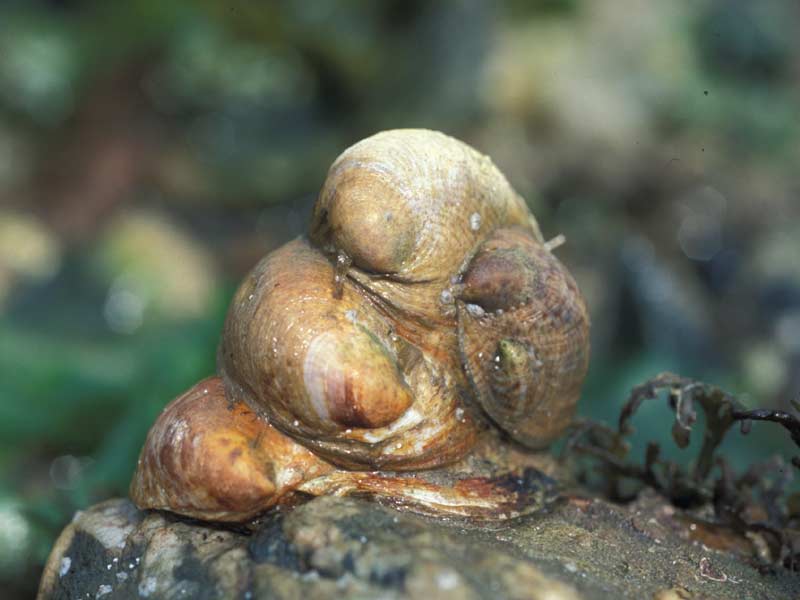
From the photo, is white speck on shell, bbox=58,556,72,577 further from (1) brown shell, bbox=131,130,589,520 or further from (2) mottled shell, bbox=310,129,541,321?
(2) mottled shell, bbox=310,129,541,321

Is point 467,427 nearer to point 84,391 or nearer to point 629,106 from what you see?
point 84,391

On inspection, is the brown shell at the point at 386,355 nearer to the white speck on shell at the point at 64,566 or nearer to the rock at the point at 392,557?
the rock at the point at 392,557

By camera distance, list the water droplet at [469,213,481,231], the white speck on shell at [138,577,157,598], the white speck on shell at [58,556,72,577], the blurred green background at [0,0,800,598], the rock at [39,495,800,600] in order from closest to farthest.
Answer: the rock at [39,495,800,600] → the white speck on shell at [138,577,157,598] → the white speck on shell at [58,556,72,577] → the water droplet at [469,213,481,231] → the blurred green background at [0,0,800,598]

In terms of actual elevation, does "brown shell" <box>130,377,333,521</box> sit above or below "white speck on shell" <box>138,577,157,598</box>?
above

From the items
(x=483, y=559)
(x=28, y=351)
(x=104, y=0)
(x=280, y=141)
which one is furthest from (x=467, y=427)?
(x=104, y=0)

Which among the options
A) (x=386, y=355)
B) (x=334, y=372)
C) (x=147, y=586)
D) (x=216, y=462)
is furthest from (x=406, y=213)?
(x=147, y=586)

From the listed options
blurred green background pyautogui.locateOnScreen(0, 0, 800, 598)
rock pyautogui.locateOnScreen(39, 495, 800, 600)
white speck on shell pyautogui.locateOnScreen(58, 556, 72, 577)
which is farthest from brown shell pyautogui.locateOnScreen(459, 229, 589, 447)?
blurred green background pyautogui.locateOnScreen(0, 0, 800, 598)
